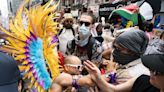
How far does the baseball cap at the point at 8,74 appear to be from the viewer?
2.26 meters

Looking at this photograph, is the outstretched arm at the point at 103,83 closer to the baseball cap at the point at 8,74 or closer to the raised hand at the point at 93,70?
the raised hand at the point at 93,70

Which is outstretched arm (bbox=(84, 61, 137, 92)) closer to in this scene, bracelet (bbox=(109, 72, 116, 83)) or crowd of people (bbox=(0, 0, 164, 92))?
crowd of people (bbox=(0, 0, 164, 92))

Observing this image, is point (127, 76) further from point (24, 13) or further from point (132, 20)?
point (132, 20)

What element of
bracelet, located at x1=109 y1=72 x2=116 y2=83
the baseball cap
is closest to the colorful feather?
bracelet, located at x1=109 y1=72 x2=116 y2=83

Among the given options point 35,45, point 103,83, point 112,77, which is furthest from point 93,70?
point 35,45

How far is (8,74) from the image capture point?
90.1 inches

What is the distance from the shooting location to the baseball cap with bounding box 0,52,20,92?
7.40 ft

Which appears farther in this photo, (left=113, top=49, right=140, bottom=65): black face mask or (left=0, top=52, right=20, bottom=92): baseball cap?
(left=113, top=49, right=140, bottom=65): black face mask

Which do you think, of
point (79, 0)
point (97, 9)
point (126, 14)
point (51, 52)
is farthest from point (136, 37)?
point (79, 0)

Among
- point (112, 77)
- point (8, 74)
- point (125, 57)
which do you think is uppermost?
point (8, 74)

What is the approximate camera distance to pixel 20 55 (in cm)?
312

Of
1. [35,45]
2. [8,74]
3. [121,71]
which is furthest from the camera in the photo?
[35,45]

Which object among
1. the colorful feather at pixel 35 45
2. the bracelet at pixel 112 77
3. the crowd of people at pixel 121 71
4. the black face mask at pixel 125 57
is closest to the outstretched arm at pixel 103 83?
the crowd of people at pixel 121 71

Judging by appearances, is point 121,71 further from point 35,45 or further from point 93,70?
point 35,45
